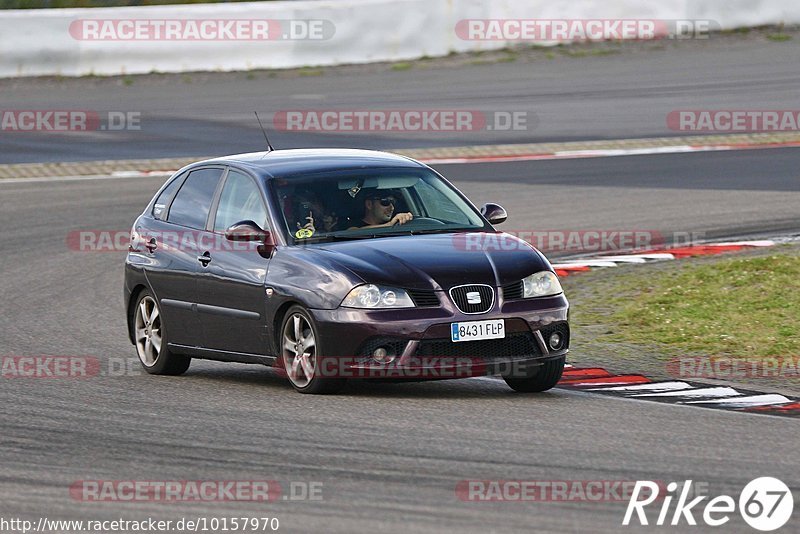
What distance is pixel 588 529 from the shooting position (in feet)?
22.7

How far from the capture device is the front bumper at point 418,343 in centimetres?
1002

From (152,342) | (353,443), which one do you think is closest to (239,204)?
(152,342)

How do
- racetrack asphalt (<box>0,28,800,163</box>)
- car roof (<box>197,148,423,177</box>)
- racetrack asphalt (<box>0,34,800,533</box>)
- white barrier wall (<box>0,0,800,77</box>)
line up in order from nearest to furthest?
racetrack asphalt (<box>0,34,800,533</box>) → car roof (<box>197,148,423,177</box>) → racetrack asphalt (<box>0,28,800,163</box>) → white barrier wall (<box>0,0,800,77</box>)

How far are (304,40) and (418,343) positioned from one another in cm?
2184

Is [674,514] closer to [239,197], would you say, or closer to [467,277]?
[467,277]

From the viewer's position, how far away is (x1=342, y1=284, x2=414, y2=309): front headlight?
1007 cm

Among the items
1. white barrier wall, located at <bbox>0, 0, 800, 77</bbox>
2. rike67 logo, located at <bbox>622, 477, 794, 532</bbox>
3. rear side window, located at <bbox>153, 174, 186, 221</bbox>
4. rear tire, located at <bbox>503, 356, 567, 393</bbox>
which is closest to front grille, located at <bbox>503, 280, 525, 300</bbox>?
rear tire, located at <bbox>503, 356, 567, 393</bbox>

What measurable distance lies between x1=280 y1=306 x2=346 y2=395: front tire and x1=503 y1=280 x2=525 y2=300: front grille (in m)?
1.13

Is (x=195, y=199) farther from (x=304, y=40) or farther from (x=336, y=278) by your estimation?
(x=304, y=40)

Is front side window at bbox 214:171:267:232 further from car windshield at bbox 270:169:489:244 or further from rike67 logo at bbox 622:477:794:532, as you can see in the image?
rike67 logo at bbox 622:477:794:532

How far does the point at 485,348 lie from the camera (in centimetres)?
1012

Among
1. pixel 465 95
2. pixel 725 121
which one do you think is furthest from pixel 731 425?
pixel 465 95

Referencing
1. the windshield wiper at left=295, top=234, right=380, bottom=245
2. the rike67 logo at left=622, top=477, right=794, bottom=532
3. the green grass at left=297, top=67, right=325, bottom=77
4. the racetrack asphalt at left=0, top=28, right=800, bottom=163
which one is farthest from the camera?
the green grass at left=297, top=67, right=325, bottom=77

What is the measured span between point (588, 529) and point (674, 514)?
0.44 meters
